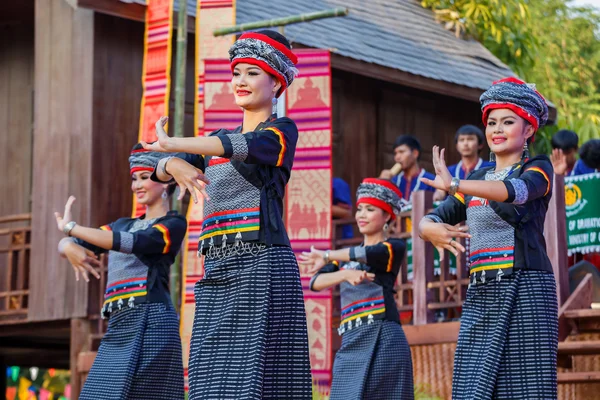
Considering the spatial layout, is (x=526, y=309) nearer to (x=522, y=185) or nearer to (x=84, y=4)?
(x=522, y=185)

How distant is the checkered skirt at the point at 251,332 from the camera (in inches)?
189

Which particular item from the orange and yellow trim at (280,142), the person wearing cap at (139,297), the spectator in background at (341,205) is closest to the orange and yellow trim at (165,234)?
the person wearing cap at (139,297)

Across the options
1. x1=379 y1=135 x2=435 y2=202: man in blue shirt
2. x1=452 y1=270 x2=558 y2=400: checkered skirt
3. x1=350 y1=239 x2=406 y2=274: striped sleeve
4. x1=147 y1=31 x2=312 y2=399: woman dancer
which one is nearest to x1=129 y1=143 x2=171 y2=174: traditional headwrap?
x1=350 y1=239 x2=406 y2=274: striped sleeve

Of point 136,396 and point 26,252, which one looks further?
point 26,252

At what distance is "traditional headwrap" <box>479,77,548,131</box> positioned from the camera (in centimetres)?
544

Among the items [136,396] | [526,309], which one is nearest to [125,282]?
[136,396]

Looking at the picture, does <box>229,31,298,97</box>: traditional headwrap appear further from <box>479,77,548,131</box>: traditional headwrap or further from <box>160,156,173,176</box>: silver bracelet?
<box>479,77,548,131</box>: traditional headwrap

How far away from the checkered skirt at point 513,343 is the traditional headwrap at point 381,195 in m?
2.08

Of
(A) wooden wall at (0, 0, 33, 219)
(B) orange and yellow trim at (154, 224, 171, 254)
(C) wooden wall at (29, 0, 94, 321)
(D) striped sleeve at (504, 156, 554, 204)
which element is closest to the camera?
(D) striped sleeve at (504, 156, 554, 204)

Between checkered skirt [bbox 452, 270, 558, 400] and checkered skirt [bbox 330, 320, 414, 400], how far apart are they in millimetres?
1682

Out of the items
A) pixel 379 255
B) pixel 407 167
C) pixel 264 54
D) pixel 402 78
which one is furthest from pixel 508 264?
pixel 402 78

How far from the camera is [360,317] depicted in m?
7.26

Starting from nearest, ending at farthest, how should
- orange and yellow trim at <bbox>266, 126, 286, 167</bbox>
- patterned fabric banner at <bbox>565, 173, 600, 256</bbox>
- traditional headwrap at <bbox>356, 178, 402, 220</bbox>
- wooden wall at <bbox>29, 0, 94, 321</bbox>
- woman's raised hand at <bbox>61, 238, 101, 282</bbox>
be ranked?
orange and yellow trim at <bbox>266, 126, 286, 167</bbox>
woman's raised hand at <bbox>61, 238, 101, 282</bbox>
traditional headwrap at <bbox>356, 178, 402, 220</bbox>
patterned fabric banner at <bbox>565, 173, 600, 256</bbox>
wooden wall at <bbox>29, 0, 94, 321</bbox>

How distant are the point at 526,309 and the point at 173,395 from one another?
230 cm
